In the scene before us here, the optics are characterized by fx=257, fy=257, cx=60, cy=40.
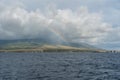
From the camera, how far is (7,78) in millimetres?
59938

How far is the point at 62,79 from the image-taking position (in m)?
59.0

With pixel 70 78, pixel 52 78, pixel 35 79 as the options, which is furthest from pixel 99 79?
pixel 35 79

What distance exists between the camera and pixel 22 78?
196 feet

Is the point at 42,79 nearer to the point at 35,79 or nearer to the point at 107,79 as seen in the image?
the point at 35,79

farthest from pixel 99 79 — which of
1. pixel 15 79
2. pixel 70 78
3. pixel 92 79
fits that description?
pixel 15 79

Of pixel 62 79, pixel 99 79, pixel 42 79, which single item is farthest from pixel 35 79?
pixel 99 79

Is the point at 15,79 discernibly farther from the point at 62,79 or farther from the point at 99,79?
the point at 99,79

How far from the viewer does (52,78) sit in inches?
2389

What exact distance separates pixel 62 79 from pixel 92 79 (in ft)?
22.5

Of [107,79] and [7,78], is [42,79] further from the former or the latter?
[107,79]

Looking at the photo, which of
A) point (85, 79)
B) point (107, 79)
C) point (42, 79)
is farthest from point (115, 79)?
point (42, 79)

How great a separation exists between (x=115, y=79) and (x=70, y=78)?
10.3m

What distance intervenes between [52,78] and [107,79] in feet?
41.9

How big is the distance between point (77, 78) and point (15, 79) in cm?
1438
